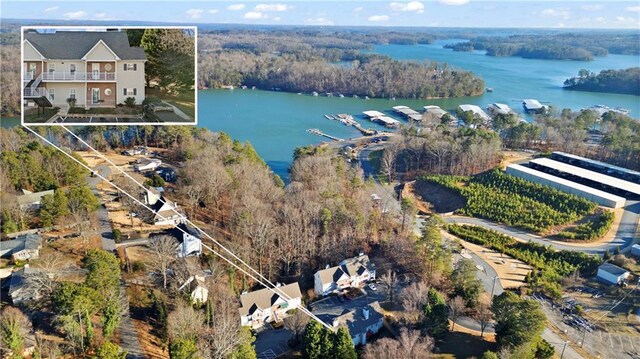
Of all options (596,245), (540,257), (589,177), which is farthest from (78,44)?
(589,177)

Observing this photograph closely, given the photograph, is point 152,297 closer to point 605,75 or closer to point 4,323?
point 4,323

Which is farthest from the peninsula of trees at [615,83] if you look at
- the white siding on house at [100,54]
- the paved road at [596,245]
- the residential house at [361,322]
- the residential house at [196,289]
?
the white siding on house at [100,54]

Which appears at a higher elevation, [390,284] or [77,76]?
[77,76]

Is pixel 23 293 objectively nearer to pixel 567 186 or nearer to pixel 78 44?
pixel 78 44

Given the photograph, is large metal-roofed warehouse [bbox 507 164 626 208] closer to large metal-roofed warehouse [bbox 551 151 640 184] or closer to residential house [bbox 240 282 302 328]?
large metal-roofed warehouse [bbox 551 151 640 184]

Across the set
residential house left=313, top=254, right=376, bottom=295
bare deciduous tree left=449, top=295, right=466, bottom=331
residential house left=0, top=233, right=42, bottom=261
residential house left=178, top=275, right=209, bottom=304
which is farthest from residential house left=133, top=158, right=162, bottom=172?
bare deciduous tree left=449, top=295, right=466, bottom=331

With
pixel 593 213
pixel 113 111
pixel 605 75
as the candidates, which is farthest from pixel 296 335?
pixel 605 75
